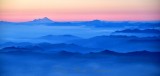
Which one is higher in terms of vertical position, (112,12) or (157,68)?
(112,12)

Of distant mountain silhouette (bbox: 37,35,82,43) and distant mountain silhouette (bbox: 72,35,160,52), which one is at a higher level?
distant mountain silhouette (bbox: 37,35,82,43)

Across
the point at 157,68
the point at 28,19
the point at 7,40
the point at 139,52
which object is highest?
the point at 28,19

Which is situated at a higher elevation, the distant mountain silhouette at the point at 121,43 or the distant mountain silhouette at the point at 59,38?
the distant mountain silhouette at the point at 59,38

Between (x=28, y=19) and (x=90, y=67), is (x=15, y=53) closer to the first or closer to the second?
(x=28, y=19)

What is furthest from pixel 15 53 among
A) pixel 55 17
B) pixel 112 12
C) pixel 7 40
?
pixel 112 12

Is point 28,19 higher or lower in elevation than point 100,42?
higher

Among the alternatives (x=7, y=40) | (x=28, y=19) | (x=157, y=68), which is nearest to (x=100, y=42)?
(x=157, y=68)

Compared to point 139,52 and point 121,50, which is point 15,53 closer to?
point 121,50

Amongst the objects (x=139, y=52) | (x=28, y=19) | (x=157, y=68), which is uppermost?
(x=28, y=19)
